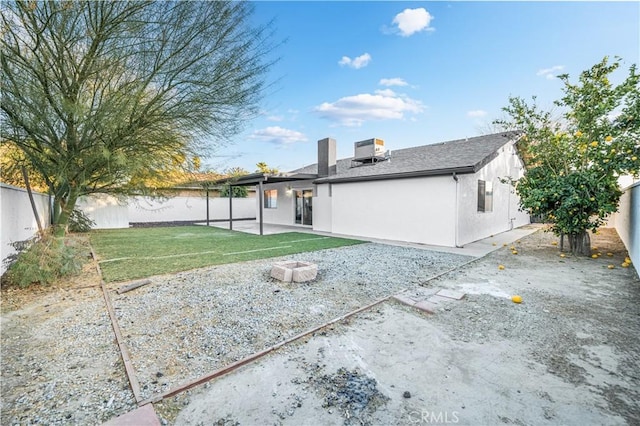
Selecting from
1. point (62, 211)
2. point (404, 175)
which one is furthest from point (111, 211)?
point (404, 175)

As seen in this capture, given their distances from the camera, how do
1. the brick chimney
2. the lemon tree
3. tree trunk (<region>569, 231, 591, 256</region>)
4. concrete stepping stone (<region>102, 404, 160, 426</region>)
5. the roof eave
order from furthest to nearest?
the brick chimney
the roof eave
tree trunk (<region>569, 231, 591, 256</region>)
the lemon tree
concrete stepping stone (<region>102, 404, 160, 426</region>)

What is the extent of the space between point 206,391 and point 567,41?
42.5ft

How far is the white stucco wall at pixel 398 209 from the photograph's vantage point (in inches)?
365

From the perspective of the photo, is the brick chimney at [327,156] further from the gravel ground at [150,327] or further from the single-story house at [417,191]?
the gravel ground at [150,327]

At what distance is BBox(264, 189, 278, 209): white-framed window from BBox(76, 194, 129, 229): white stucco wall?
25.8ft

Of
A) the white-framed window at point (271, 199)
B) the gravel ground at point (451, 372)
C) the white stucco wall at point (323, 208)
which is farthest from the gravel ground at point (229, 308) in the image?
the white-framed window at point (271, 199)

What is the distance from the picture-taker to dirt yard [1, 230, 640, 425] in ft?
6.79

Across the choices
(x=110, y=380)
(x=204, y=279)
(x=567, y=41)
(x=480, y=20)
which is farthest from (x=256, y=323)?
(x=567, y=41)

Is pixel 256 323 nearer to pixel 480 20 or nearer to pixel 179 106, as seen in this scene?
pixel 179 106

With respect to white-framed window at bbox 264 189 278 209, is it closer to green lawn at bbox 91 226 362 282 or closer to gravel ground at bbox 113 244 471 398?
green lawn at bbox 91 226 362 282

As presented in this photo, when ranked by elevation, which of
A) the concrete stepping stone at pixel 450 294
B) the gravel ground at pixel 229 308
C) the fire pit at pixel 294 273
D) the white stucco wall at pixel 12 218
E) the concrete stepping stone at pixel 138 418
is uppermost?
the white stucco wall at pixel 12 218

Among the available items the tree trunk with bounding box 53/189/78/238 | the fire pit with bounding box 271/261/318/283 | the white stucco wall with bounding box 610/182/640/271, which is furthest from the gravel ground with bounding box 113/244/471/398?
the white stucco wall with bounding box 610/182/640/271

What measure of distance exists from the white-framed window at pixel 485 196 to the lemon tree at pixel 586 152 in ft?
6.70

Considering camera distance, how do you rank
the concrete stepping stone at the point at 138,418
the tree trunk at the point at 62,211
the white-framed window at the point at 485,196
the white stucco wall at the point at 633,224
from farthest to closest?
1. the white-framed window at the point at 485,196
2. the white stucco wall at the point at 633,224
3. the tree trunk at the point at 62,211
4. the concrete stepping stone at the point at 138,418
